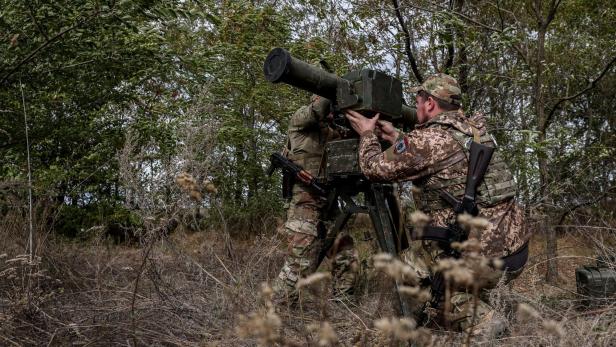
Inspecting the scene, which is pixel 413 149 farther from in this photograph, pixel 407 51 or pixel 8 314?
pixel 407 51

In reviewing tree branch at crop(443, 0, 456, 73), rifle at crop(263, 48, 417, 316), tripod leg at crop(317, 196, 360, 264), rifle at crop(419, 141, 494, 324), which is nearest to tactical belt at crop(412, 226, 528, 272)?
rifle at crop(419, 141, 494, 324)

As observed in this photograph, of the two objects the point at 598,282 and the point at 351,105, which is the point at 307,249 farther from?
the point at 598,282

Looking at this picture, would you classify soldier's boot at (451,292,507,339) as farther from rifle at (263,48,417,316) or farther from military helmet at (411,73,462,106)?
military helmet at (411,73,462,106)

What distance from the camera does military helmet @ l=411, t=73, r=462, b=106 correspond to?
3.35m

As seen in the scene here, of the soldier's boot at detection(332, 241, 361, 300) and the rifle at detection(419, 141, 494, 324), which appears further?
the soldier's boot at detection(332, 241, 361, 300)

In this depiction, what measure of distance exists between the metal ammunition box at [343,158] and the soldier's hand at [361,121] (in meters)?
0.14

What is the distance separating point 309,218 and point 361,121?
112 centimetres

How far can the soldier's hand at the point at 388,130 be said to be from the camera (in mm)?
3527

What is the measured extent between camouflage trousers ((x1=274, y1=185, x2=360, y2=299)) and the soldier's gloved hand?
609 mm

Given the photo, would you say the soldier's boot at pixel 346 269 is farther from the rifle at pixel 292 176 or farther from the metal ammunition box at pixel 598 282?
the metal ammunition box at pixel 598 282

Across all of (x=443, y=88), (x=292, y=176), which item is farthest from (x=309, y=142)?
(x=443, y=88)

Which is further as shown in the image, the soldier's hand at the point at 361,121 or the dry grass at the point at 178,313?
the soldier's hand at the point at 361,121


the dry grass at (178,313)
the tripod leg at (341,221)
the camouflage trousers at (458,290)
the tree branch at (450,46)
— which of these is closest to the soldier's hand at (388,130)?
the tripod leg at (341,221)

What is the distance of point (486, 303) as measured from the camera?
3213mm
